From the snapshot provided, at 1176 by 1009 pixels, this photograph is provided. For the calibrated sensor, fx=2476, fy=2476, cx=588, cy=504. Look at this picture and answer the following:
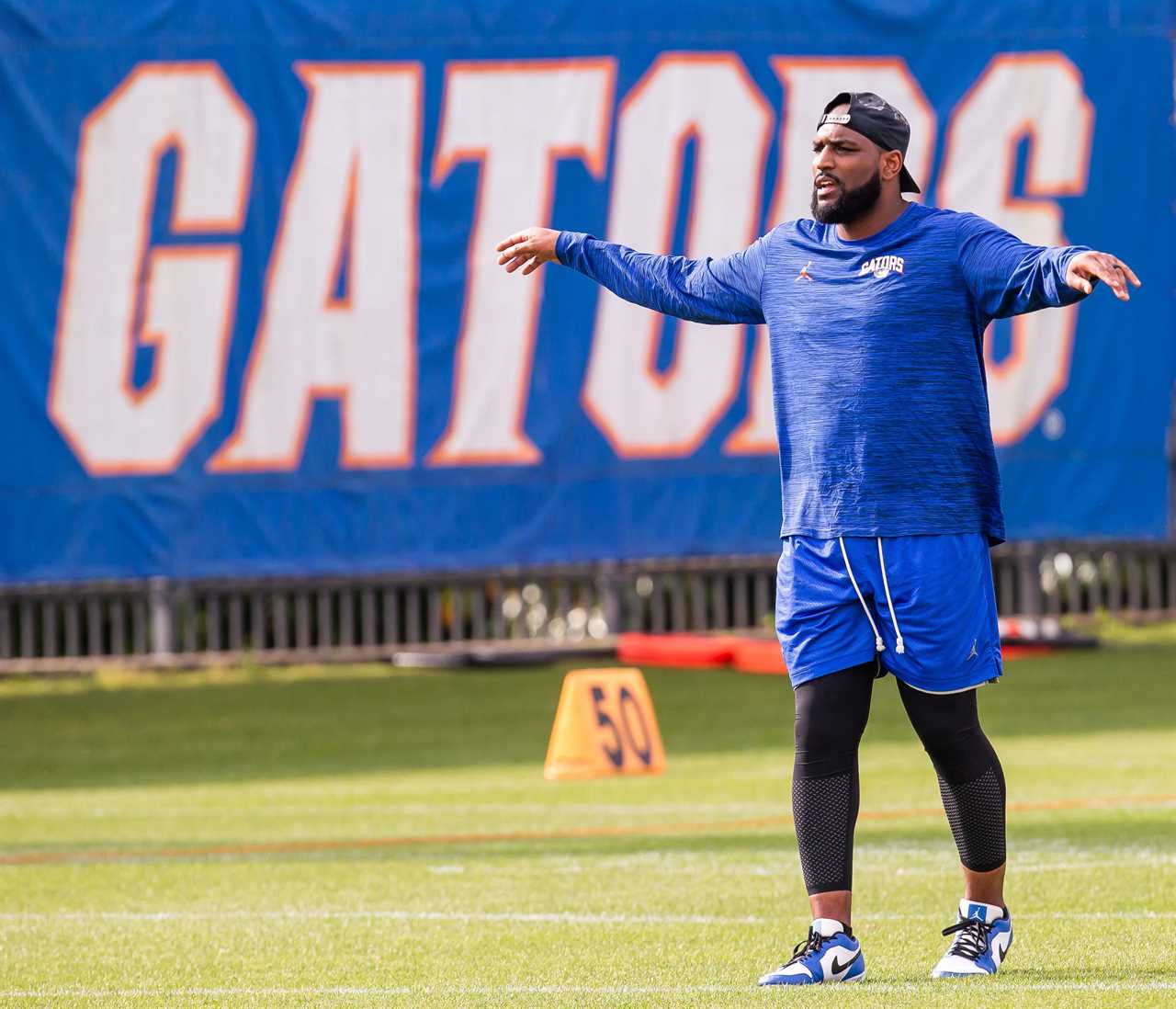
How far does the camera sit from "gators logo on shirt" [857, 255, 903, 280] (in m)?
6.07

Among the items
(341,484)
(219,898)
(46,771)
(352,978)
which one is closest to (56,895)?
(219,898)

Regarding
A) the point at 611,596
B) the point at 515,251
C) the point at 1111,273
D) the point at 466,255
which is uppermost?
the point at 466,255

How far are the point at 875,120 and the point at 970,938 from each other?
6.68 feet

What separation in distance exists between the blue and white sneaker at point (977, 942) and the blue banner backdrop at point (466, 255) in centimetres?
1300

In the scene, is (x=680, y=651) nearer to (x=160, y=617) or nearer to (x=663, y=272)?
(x=160, y=617)

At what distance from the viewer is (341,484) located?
19.0 meters

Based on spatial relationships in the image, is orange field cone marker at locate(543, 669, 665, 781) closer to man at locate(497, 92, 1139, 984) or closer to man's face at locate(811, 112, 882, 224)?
man at locate(497, 92, 1139, 984)

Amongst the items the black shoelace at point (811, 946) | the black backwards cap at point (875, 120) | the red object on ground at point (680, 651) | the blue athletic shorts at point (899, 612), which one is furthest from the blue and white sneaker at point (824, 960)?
the red object on ground at point (680, 651)

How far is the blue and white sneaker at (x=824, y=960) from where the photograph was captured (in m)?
5.94

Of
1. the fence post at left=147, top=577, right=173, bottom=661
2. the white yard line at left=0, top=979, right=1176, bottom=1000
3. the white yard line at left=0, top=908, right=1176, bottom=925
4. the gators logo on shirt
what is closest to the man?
the gators logo on shirt

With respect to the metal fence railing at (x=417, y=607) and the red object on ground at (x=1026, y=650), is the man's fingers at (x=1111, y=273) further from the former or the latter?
the red object on ground at (x=1026, y=650)

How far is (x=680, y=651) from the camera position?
19.9 m

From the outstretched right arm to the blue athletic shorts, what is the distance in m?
0.73

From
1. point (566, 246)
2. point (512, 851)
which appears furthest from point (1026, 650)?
point (566, 246)
